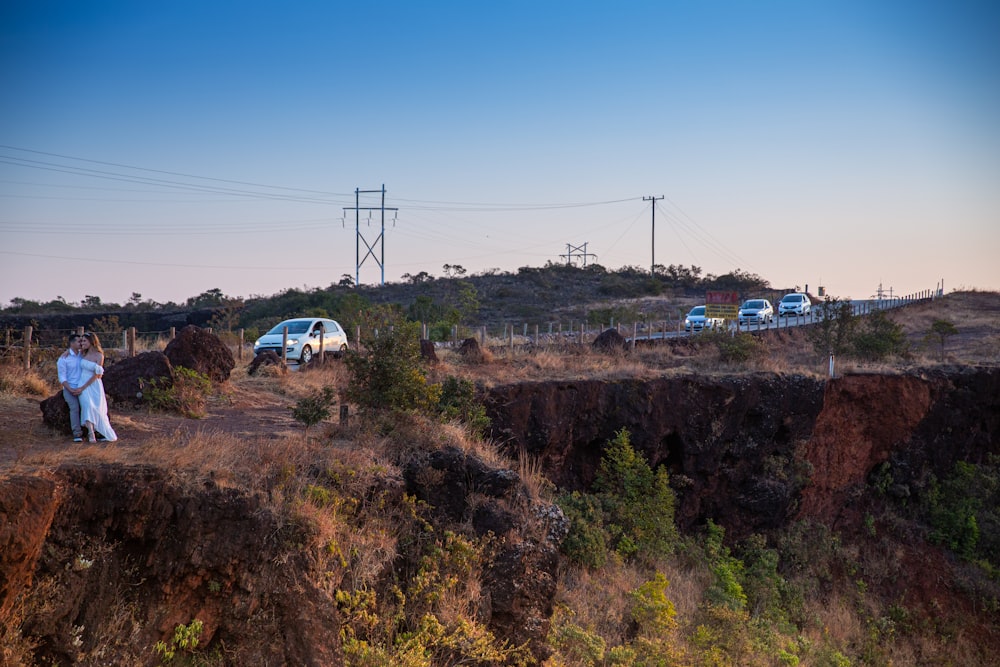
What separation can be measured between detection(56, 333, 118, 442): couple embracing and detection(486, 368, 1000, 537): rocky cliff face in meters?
9.44

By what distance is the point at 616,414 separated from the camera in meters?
20.9

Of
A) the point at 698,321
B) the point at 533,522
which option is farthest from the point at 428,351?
the point at 698,321

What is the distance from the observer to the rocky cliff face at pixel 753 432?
20.3 m

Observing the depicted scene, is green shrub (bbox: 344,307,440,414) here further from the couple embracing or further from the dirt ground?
the couple embracing

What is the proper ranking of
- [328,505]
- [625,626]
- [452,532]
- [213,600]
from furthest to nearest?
[625,626] → [452,532] → [328,505] → [213,600]

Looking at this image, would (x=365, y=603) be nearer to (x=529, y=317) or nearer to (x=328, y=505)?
(x=328, y=505)

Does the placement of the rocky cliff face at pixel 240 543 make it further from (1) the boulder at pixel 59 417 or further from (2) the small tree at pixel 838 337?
(2) the small tree at pixel 838 337

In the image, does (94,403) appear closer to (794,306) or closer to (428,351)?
(428,351)

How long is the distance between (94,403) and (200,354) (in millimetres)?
5955

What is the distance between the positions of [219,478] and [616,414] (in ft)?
42.9

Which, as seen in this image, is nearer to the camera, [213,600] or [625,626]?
[213,600]

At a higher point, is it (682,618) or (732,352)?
(732,352)

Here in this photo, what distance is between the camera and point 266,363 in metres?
21.1

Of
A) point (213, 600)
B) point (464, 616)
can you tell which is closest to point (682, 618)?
point (464, 616)
